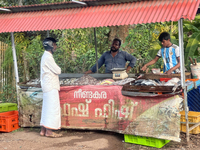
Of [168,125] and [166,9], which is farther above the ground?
[166,9]

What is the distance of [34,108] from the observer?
6.53 metres

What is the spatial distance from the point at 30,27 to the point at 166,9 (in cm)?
309

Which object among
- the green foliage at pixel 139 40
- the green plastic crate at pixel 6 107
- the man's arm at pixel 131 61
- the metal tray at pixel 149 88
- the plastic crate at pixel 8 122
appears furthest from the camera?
the green foliage at pixel 139 40

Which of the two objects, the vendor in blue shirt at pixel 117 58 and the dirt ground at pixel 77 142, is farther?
the vendor in blue shirt at pixel 117 58

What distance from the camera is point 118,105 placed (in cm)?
556

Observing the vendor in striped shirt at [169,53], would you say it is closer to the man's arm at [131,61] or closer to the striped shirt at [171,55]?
the striped shirt at [171,55]

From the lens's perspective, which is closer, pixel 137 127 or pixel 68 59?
pixel 137 127

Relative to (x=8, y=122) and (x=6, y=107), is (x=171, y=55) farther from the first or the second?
(x=6, y=107)

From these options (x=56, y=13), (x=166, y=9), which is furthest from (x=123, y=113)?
(x=56, y=13)

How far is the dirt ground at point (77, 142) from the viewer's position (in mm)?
5250

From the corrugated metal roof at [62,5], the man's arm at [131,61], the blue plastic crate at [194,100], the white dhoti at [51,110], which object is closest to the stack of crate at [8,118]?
the white dhoti at [51,110]

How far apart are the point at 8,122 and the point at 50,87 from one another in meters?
1.65

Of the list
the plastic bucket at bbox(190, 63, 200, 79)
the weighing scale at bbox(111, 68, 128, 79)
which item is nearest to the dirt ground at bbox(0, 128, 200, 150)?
the weighing scale at bbox(111, 68, 128, 79)

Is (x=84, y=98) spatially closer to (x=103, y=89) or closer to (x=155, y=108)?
(x=103, y=89)
